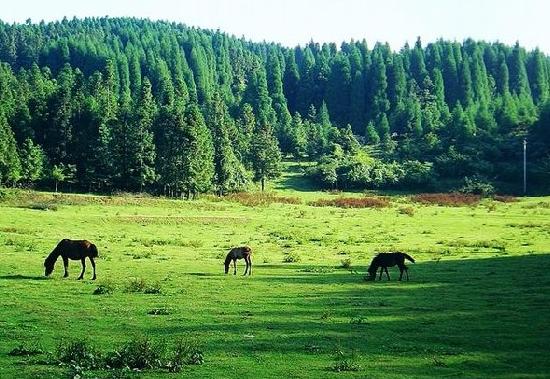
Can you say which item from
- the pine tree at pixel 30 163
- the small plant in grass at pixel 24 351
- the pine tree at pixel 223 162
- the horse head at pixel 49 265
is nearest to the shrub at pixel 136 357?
the small plant in grass at pixel 24 351

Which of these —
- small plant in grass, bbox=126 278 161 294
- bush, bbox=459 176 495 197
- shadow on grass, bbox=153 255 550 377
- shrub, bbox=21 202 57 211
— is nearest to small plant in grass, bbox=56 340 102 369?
shadow on grass, bbox=153 255 550 377

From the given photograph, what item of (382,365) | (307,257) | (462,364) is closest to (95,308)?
(382,365)

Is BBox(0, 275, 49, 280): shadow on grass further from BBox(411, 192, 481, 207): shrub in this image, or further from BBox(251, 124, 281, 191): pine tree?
BBox(251, 124, 281, 191): pine tree

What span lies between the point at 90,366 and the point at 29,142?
82.1 m

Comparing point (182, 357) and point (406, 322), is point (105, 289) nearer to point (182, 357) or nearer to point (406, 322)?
point (182, 357)

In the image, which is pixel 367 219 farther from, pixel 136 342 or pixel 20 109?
pixel 20 109

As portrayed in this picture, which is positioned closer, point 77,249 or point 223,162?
point 77,249

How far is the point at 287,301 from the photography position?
26.2 meters

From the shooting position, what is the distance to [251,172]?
380 ft

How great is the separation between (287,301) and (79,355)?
1092cm

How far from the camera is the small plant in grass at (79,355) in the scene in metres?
16.3

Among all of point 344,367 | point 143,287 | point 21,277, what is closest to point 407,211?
point 143,287

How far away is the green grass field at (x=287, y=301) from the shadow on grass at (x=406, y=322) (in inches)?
2.3

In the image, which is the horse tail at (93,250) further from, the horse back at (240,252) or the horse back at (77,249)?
the horse back at (240,252)
